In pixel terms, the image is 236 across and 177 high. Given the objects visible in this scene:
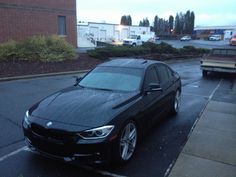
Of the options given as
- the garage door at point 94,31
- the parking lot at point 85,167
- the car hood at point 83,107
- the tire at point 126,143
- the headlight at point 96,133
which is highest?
the garage door at point 94,31

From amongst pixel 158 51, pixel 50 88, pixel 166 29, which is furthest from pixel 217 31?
pixel 50 88

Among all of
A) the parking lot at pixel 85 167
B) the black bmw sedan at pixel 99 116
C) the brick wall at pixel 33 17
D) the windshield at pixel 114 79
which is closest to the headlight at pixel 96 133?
the black bmw sedan at pixel 99 116

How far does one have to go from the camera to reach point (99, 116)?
402 centimetres

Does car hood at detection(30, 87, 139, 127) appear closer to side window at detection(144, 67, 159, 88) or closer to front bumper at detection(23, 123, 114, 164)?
front bumper at detection(23, 123, 114, 164)

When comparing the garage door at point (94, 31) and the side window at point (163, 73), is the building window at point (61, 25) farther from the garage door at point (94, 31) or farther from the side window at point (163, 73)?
the garage door at point (94, 31)

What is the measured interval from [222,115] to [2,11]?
1761cm

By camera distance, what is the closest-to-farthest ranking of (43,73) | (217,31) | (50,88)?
(50,88)
(43,73)
(217,31)

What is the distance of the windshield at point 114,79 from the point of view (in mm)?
5234

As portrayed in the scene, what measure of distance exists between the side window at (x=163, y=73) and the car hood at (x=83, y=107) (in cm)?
145

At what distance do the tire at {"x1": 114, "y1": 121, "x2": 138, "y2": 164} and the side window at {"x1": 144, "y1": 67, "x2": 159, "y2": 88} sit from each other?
112cm

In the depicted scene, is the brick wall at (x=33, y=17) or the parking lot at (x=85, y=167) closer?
the parking lot at (x=85, y=167)

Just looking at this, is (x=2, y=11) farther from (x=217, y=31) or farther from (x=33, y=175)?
(x=217, y=31)

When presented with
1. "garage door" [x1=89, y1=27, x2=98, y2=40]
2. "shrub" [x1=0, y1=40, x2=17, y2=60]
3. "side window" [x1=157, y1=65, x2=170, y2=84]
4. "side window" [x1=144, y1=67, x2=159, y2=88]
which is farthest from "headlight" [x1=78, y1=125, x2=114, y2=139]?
"garage door" [x1=89, y1=27, x2=98, y2=40]

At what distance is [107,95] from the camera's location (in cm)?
479
